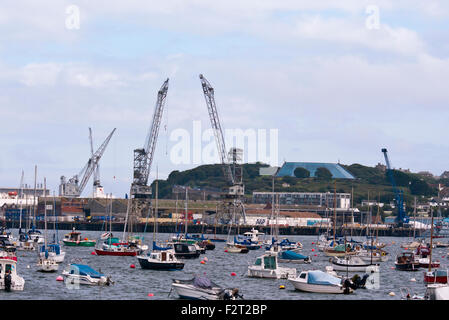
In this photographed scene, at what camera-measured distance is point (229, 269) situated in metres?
80.3

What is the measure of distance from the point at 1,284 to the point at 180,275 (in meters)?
20.3

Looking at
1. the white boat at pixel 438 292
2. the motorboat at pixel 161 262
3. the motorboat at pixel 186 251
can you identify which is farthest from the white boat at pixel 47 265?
the white boat at pixel 438 292

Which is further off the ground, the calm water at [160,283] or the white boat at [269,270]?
the white boat at [269,270]

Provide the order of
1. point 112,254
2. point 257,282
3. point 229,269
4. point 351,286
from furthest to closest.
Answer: point 112,254, point 229,269, point 257,282, point 351,286

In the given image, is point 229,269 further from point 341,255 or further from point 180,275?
point 341,255

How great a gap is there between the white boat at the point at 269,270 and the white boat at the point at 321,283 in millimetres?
9478

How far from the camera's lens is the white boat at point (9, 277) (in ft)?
167

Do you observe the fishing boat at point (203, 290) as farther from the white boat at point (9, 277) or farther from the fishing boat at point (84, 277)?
the white boat at point (9, 277)

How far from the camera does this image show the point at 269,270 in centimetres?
6625

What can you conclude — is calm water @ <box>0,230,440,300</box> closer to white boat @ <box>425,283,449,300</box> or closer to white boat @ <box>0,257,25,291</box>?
white boat @ <box>0,257,25,291</box>

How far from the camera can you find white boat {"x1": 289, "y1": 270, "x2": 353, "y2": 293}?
5403 centimetres

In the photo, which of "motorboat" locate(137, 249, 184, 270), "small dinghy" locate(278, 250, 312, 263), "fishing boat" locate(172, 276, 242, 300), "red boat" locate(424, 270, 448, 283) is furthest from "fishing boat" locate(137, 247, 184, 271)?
"red boat" locate(424, 270, 448, 283)

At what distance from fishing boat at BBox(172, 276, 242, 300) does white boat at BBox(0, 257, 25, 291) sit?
11.6m
